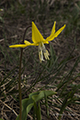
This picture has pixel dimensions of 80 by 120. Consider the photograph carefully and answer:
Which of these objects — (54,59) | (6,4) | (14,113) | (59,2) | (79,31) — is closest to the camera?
(14,113)

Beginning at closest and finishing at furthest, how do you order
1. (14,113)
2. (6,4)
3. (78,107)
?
(14,113), (78,107), (6,4)

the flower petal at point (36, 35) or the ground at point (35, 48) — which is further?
the ground at point (35, 48)

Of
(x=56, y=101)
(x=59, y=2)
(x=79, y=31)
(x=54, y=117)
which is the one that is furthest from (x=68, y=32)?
(x=54, y=117)

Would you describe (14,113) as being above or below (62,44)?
below

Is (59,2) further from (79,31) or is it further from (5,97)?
(5,97)

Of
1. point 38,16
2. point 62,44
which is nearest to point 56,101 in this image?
point 62,44

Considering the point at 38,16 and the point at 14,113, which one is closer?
the point at 14,113

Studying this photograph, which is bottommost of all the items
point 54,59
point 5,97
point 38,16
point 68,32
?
point 5,97

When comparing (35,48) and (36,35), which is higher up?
(35,48)

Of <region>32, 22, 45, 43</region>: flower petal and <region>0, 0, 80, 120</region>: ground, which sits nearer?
<region>32, 22, 45, 43</region>: flower petal

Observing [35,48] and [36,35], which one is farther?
[35,48]
